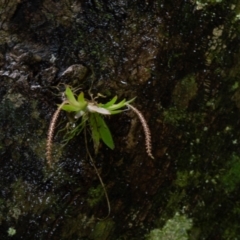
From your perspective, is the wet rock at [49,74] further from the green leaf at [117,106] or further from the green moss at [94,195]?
the green moss at [94,195]

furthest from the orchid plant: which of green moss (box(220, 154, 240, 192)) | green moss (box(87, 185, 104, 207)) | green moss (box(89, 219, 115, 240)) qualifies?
green moss (box(220, 154, 240, 192))

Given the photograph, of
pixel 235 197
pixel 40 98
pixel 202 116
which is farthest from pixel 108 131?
pixel 235 197

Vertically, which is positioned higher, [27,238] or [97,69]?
[97,69]

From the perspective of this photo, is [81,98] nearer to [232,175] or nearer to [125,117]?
[125,117]

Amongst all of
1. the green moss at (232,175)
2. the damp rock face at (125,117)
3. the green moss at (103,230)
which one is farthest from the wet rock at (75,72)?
the green moss at (232,175)

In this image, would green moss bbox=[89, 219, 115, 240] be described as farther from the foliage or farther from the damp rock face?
the foliage

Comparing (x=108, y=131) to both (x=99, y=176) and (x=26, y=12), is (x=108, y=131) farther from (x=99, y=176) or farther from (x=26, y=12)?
(x=26, y=12)

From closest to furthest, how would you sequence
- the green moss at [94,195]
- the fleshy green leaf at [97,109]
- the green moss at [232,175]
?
the fleshy green leaf at [97,109] < the green moss at [94,195] < the green moss at [232,175]
